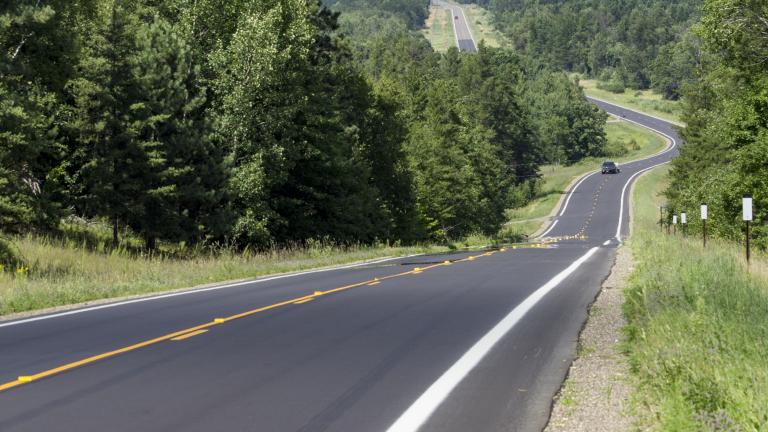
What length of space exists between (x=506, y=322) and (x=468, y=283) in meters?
6.74

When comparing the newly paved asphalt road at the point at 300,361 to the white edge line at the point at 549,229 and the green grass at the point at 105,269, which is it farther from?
the white edge line at the point at 549,229

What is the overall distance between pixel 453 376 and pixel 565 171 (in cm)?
12686

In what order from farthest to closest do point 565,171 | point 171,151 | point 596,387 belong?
1. point 565,171
2. point 171,151
3. point 596,387

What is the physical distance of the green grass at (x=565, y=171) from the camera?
97631 millimetres

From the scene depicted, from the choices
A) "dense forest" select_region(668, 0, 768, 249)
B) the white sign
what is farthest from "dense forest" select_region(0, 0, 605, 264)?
the white sign

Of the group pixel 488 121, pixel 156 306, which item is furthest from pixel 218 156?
pixel 488 121

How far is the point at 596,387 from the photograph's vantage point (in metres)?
8.65

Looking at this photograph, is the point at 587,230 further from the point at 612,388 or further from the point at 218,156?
the point at 612,388

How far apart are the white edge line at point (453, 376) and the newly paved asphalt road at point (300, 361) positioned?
0.02 m

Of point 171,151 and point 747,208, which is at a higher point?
point 171,151

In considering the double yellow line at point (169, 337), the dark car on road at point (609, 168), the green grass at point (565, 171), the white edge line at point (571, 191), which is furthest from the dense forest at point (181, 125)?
the dark car on road at point (609, 168)

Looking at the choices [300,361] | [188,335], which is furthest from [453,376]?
[188,335]

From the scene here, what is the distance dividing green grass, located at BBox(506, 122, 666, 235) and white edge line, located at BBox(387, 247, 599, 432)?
7389 cm

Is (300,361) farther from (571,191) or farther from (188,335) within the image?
(571,191)
